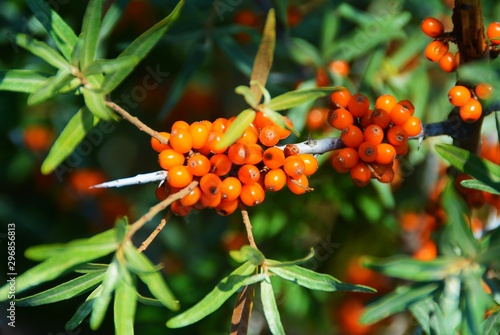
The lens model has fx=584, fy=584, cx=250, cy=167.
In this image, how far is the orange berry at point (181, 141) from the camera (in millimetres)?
1194

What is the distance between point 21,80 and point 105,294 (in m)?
0.52

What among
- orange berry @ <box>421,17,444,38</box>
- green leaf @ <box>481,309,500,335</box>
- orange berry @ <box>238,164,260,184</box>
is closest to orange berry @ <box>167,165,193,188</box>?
orange berry @ <box>238,164,260,184</box>

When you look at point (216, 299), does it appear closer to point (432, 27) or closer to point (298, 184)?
point (298, 184)

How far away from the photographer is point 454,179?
1573 mm

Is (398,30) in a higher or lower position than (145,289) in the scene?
higher

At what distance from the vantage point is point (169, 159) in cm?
120

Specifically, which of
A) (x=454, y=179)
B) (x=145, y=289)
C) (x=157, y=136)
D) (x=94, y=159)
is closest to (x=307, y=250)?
(x=145, y=289)

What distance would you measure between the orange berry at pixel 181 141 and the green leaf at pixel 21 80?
0.33 meters

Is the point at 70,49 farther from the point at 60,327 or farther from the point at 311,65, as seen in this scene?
the point at 60,327

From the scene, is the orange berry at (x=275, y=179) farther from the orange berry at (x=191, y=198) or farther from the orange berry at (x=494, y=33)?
the orange berry at (x=494, y=33)

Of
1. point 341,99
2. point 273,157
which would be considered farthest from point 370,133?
point 273,157

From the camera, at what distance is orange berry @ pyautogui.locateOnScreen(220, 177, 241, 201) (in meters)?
1.20

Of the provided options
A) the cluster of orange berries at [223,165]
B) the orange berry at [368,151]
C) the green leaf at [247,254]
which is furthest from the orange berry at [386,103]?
the green leaf at [247,254]

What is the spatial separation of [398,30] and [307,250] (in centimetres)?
90
